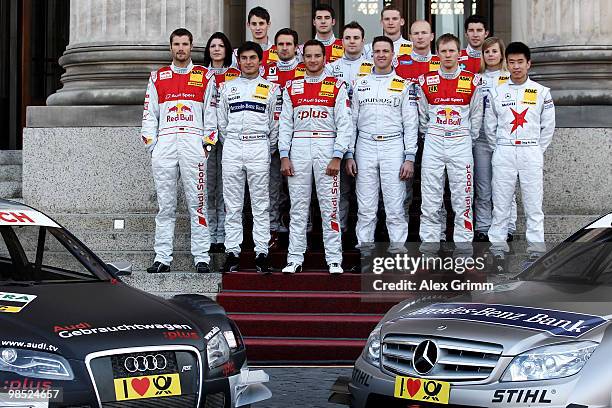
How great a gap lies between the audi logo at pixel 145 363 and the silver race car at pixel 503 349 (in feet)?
3.75

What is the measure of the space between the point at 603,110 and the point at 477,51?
5.08 feet

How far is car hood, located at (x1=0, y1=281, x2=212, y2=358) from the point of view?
600cm

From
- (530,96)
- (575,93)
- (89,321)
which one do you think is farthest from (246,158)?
(89,321)

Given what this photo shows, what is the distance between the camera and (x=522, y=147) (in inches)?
441

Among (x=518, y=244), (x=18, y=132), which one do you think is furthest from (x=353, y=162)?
(x=18, y=132)

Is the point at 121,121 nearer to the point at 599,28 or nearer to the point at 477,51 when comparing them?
the point at 477,51

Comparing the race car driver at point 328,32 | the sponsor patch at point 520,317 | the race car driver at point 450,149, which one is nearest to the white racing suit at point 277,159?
the race car driver at point 328,32

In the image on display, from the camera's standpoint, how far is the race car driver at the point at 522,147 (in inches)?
441

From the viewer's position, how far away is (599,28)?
13156 mm

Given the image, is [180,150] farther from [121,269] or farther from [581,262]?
[581,262]

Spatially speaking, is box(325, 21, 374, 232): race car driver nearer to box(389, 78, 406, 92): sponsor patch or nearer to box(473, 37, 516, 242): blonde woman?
box(389, 78, 406, 92): sponsor patch

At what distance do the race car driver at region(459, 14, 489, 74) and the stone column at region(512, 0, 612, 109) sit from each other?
3.81ft

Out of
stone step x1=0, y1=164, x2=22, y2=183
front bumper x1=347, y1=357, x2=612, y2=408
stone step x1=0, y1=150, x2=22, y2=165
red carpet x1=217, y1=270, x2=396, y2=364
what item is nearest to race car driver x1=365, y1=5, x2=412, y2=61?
red carpet x1=217, y1=270, x2=396, y2=364

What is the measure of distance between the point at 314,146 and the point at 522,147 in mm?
1956
